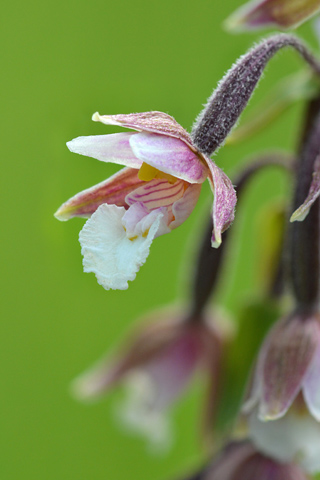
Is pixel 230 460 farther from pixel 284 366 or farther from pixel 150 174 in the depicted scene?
pixel 150 174

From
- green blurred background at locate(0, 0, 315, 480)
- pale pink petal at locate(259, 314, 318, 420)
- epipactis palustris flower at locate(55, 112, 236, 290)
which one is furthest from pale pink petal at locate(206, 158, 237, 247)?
green blurred background at locate(0, 0, 315, 480)

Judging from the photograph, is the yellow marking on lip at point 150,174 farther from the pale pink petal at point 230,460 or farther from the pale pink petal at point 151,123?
the pale pink petal at point 230,460

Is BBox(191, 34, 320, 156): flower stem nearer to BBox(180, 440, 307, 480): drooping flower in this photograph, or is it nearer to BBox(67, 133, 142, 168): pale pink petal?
BBox(67, 133, 142, 168): pale pink petal

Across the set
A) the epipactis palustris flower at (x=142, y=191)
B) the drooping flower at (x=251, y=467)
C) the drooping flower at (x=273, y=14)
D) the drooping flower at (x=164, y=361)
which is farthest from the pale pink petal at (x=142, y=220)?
the drooping flower at (x=164, y=361)

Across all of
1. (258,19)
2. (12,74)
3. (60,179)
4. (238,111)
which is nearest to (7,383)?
(12,74)

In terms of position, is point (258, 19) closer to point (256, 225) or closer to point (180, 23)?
point (256, 225)

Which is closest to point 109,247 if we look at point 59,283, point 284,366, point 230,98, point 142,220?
point 142,220
